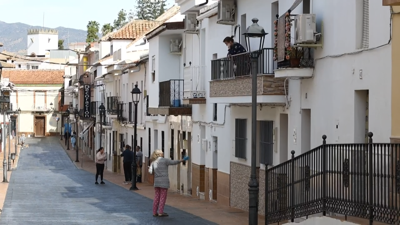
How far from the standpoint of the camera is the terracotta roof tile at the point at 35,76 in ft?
345

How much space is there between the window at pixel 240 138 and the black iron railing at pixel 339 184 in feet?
22.4

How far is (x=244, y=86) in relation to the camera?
Result: 20.3 m

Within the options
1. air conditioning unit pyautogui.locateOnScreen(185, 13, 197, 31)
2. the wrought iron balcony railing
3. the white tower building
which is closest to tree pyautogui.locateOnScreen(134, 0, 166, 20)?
the white tower building

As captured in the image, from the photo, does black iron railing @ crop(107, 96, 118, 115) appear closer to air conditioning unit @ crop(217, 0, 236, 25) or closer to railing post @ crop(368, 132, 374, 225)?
air conditioning unit @ crop(217, 0, 236, 25)

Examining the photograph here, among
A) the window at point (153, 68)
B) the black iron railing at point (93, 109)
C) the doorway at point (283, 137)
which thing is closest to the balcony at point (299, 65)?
the doorway at point (283, 137)

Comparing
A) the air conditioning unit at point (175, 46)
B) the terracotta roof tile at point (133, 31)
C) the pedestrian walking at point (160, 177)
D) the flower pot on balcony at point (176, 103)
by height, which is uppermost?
the terracotta roof tile at point (133, 31)

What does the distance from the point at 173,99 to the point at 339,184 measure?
18742mm

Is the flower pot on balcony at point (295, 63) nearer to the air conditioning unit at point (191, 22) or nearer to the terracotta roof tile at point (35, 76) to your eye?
the air conditioning unit at point (191, 22)

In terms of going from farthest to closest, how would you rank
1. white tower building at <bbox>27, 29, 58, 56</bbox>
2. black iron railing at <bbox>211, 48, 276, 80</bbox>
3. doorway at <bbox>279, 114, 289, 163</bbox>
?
white tower building at <bbox>27, 29, 58, 56</bbox> → doorway at <bbox>279, 114, 289, 163</bbox> → black iron railing at <bbox>211, 48, 276, 80</bbox>

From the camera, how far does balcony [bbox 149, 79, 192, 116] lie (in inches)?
1225

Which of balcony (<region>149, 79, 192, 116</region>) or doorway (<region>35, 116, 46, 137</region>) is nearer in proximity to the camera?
balcony (<region>149, 79, 192, 116</region>)

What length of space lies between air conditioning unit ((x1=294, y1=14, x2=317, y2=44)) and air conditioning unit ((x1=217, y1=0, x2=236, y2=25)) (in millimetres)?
7487

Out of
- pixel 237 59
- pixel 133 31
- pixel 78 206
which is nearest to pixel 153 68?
pixel 78 206

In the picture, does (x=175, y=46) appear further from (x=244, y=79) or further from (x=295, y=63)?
(x=295, y=63)
